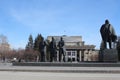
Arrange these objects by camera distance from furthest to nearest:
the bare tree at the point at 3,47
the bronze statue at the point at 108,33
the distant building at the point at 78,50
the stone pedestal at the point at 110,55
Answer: the distant building at the point at 78,50
the bare tree at the point at 3,47
the bronze statue at the point at 108,33
the stone pedestal at the point at 110,55

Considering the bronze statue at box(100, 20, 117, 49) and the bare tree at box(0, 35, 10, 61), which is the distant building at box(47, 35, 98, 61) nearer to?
the bare tree at box(0, 35, 10, 61)

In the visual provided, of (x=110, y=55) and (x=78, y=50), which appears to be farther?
(x=78, y=50)

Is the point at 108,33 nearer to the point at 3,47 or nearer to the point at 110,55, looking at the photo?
the point at 110,55

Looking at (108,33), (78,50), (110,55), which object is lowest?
(110,55)

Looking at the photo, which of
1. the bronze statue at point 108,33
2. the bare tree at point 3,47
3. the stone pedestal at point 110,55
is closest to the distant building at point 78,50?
the bare tree at point 3,47

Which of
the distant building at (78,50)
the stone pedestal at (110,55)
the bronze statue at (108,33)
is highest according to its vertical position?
the distant building at (78,50)

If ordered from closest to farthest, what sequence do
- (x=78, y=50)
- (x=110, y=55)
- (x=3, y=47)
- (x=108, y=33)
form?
(x=110, y=55) → (x=108, y=33) → (x=3, y=47) → (x=78, y=50)

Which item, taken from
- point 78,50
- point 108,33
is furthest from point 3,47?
point 108,33

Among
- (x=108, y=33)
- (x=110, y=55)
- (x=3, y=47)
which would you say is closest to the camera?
(x=110, y=55)

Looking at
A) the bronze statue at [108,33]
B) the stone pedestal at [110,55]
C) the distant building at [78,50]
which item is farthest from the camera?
the distant building at [78,50]

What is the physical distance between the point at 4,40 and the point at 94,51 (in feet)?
141

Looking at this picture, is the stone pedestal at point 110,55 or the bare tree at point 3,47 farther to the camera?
the bare tree at point 3,47

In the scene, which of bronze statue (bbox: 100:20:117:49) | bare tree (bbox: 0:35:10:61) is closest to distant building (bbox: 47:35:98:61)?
bare tree (bbox: 0:35:10:61)

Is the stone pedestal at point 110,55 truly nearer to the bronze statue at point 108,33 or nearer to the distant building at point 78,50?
the bronze statue at point 108,33
